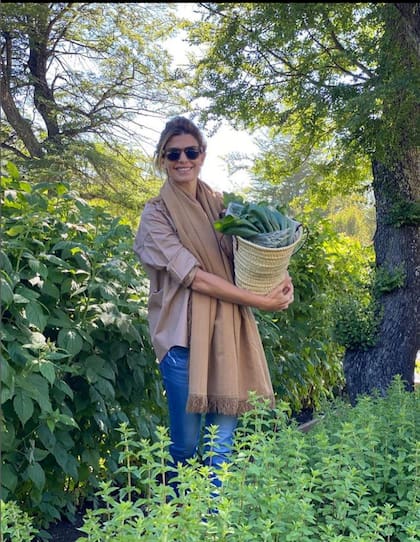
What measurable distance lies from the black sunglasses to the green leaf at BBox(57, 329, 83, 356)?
2.26ft

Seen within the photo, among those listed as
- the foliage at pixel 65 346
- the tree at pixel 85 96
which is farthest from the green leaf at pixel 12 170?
the tree at pixel 85 96

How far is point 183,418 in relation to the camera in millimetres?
2229

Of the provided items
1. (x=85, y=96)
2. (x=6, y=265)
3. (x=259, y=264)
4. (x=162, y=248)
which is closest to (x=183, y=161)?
(x=162, y=248)

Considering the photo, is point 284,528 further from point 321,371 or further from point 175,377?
point 321,371

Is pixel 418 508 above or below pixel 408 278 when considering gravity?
below

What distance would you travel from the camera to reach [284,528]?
59.9 inches

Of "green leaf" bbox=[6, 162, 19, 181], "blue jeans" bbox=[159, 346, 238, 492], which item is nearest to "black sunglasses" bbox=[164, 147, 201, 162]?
"green leaf" bbox=[6, 162, 19, 181]

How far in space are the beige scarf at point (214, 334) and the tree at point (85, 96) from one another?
4324mm

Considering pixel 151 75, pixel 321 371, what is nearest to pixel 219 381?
pixel 321 371

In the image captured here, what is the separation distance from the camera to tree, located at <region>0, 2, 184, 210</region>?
22.4 ft

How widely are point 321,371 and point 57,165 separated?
391cm

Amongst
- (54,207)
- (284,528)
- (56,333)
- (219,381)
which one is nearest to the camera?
(284,528)

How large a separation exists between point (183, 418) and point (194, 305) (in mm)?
388

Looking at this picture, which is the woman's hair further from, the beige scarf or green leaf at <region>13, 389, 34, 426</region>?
green leaf at <region>13, 389, 34, 426</region>
